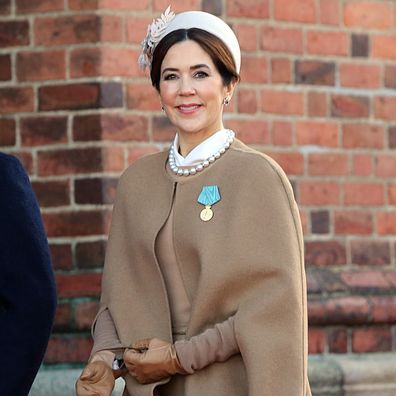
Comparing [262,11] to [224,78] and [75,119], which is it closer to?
[75,119]

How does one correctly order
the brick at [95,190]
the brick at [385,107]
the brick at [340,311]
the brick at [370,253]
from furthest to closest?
the brick at [385,107] < the brick at [370,253] < the brick at [340,311] < the brick at [95,190]

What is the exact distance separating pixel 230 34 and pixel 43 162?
164cm

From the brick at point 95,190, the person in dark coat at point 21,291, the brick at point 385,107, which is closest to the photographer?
the person in dark coat at point 21,291

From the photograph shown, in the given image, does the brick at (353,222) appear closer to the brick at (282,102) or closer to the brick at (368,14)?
the brick at (282,102)

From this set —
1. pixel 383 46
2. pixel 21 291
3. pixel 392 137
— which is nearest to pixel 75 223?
pixel 392 137

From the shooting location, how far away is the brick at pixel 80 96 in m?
5.54

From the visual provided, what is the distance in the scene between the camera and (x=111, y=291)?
4230mm

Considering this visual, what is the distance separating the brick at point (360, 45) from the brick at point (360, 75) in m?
0.04

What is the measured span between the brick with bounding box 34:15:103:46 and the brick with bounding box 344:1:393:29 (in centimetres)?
109

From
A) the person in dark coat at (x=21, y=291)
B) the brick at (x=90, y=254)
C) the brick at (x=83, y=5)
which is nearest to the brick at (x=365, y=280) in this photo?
the brick at (x=90, y=254)

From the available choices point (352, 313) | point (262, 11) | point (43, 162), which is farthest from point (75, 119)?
point (352, 313)

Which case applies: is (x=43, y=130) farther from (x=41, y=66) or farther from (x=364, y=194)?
(x=364, y=194)

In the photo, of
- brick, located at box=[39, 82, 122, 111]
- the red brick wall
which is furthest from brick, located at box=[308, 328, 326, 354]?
brick, located at box=[39, 82, 122, 111]

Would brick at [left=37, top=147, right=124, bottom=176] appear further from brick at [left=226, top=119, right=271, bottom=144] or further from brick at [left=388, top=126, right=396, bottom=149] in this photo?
brick at [left=388, top=126, right=396, bottom=149]
